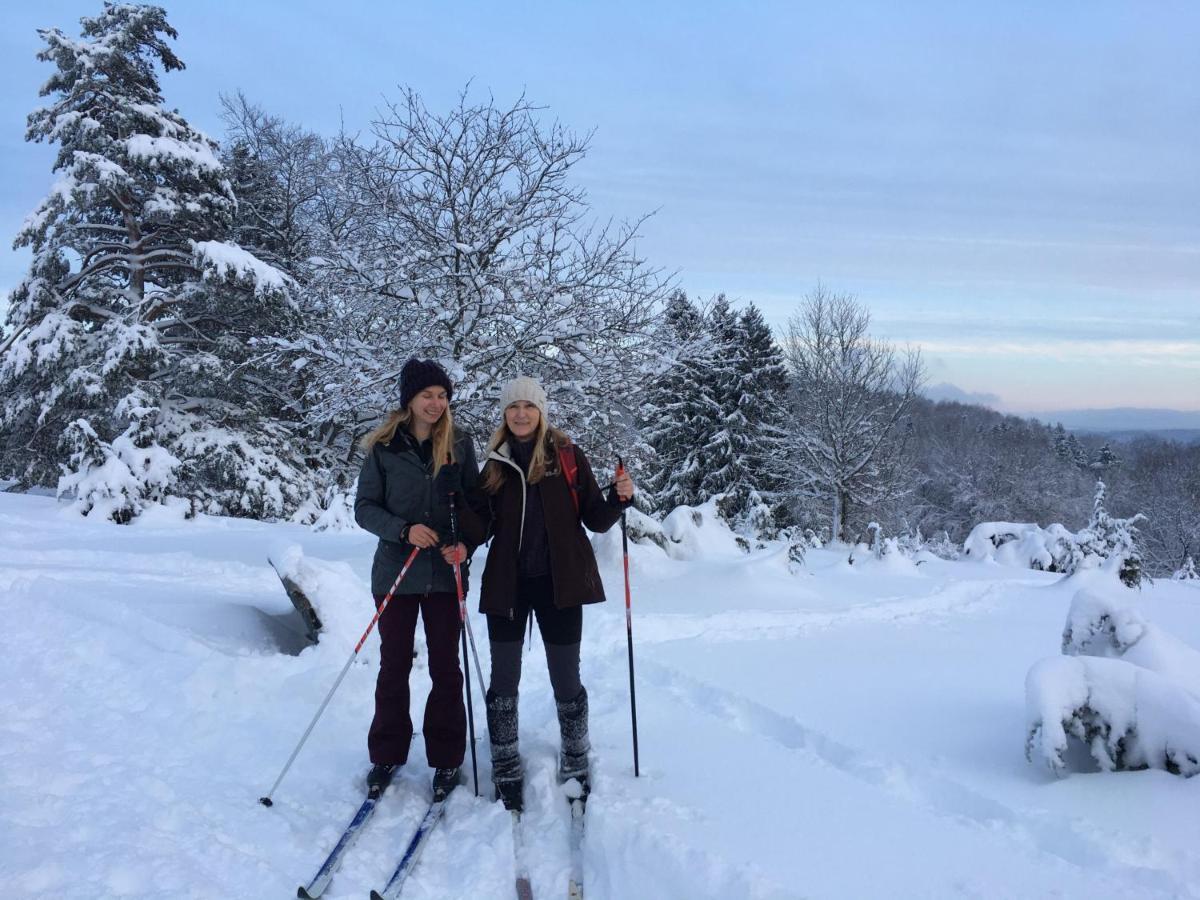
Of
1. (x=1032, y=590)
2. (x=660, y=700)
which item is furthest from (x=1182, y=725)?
(x=1032, y=590)

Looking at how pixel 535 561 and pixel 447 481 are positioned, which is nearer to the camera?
pixel 535 561

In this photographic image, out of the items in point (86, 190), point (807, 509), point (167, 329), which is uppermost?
point (86, 190)

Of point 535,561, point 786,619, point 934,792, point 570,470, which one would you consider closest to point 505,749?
point 535,561

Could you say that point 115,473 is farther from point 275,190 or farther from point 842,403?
point 842,403

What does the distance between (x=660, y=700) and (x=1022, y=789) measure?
2198 mm

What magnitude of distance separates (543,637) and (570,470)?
2.74ft

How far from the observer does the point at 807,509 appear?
96.9 feet

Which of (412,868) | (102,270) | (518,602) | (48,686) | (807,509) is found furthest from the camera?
(807,509)

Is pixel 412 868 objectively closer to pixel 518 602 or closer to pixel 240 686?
pixel 518 602

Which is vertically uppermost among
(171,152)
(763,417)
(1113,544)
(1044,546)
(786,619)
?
(171,152)

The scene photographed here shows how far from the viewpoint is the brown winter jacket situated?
346cm

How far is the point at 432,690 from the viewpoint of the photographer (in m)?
3.76

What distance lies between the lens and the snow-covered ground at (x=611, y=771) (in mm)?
2768

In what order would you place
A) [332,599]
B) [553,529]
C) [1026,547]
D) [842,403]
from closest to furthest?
[553,529] → [332,599] → [1026,547] → [842,403]
